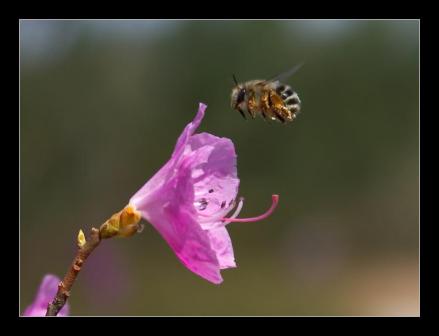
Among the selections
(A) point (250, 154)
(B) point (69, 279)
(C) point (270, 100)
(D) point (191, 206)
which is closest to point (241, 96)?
(C) point (270, 100)

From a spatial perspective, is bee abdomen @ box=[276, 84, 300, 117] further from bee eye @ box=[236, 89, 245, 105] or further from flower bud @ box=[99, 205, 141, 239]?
flower bud @ box=[99, 205, 141, 239]

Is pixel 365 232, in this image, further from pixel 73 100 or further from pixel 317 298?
pixel 73 100

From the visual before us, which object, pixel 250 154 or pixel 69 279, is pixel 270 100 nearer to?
pixel 69 279

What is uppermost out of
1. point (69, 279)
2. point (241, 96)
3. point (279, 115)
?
point (241, 96)

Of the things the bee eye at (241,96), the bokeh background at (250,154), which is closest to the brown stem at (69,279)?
the bee eye at (241,96)

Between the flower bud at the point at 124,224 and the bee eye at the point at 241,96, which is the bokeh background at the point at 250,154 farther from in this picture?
the flower bud at the point at 124,224

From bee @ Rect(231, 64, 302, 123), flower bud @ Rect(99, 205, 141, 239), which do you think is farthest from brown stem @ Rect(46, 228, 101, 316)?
bee @ Rect(231, 64, 302, 123)

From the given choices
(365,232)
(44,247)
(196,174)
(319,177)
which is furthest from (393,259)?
(196,174)
